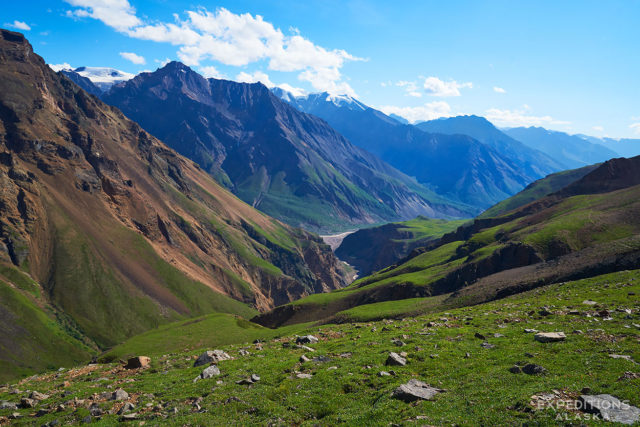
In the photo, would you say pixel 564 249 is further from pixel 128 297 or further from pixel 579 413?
pixel 128 297

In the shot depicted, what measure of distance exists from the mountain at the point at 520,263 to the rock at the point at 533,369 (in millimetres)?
45057

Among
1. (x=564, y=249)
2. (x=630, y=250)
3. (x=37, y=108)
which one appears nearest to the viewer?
(x=630, y=250)

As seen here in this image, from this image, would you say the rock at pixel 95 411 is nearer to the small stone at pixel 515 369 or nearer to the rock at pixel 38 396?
the rock at pixel 38 396

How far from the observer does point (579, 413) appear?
15.2m

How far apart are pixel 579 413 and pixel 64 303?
567 ft

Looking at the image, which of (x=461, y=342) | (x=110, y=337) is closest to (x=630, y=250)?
(x=461, y=342)

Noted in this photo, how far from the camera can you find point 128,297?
6156 inches

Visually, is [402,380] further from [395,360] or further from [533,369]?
[533,369]

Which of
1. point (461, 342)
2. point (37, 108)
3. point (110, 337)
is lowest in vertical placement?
point (110, 337)

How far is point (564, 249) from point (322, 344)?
78173 mm

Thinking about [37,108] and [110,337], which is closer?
[110,337]

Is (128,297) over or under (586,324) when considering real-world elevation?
under

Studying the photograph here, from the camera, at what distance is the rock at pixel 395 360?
2434 cm

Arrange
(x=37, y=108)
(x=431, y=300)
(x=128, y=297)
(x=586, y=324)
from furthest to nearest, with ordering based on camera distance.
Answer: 1. (x=37, y=108)
2. (x=128, y=297)
3. (x=431, y=300)
4. (x=586, y=324)
